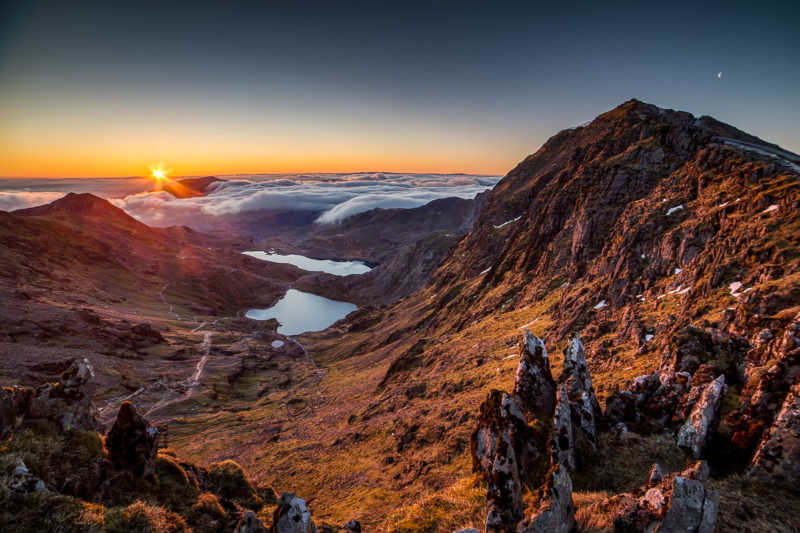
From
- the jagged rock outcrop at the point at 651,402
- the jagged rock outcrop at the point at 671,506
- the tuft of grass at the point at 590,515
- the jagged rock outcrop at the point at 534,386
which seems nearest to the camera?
the jagged rock outcrop at the point at 671,506

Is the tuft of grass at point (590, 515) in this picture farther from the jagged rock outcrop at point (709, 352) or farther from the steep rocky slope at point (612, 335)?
the jagged rock outcrop at point (709, 352)

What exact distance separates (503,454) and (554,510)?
3.62 meters

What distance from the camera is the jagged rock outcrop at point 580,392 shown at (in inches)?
617

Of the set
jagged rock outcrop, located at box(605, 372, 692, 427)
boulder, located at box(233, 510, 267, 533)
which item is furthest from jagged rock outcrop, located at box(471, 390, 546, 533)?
boulder, located at box(233, 510, 267, 533)

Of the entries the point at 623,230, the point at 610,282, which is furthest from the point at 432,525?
the point at 623,230

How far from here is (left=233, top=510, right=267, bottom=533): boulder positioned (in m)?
13.0

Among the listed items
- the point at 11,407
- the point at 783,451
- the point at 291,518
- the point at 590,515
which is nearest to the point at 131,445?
the point at 11,407

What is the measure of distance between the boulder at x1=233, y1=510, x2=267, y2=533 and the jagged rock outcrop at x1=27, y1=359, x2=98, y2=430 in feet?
30.6

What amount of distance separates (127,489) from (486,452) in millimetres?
16822

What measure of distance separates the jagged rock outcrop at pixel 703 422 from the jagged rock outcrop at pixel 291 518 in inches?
582

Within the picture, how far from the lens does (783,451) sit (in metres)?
10.7

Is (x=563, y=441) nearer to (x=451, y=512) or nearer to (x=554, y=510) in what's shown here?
(x=554, y=510)

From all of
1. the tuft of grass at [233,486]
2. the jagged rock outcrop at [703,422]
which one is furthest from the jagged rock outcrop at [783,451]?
the tuft of grass at [233,486]

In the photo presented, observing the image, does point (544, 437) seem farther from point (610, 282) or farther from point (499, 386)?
point (610, 282)
